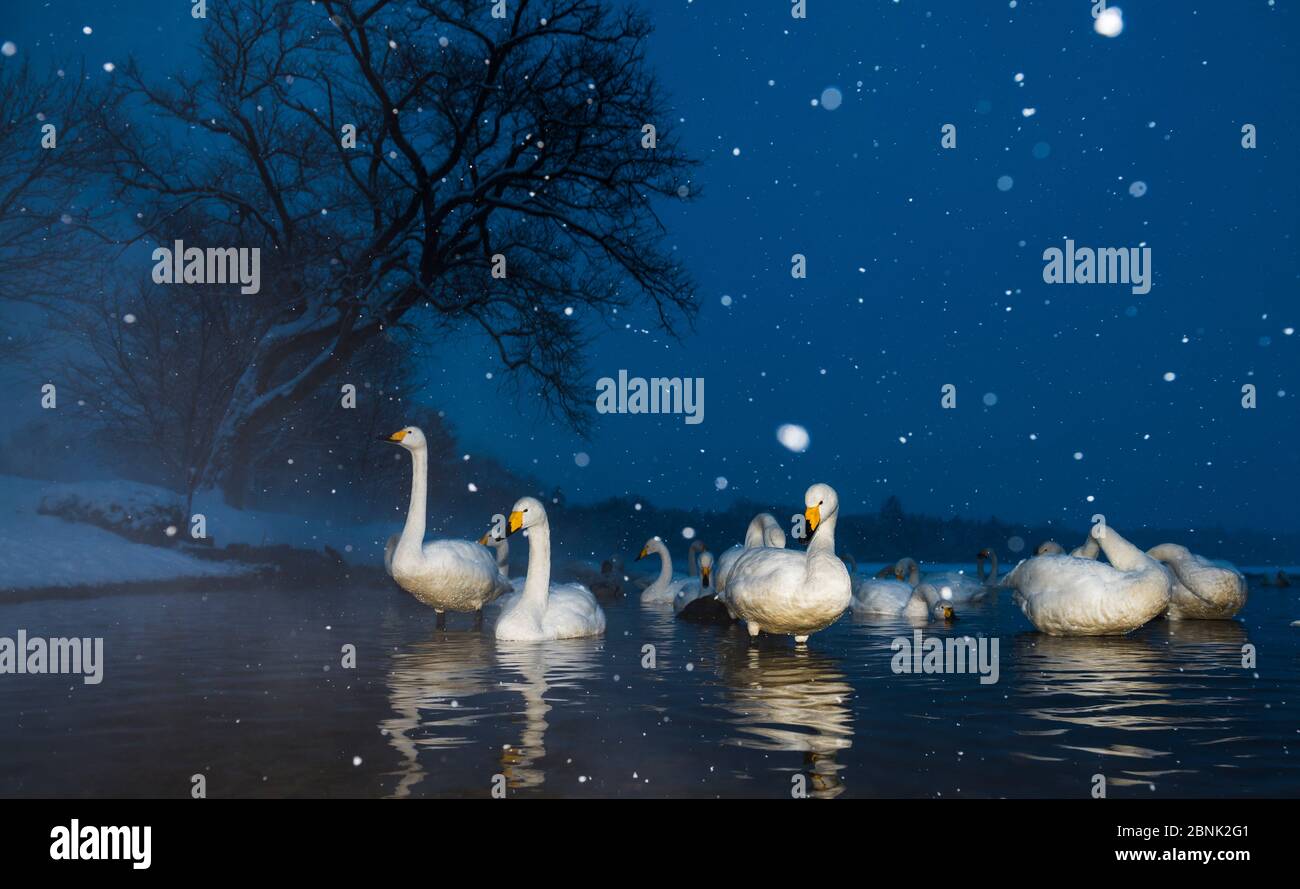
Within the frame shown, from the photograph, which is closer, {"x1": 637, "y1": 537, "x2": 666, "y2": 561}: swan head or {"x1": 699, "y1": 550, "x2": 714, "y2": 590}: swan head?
{"x1": 699, "y1": 550, "x2": 714, "y2": 590}: swan head

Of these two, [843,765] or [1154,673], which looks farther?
[1154,673]

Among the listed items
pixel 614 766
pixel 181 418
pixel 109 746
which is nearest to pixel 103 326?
pixel 181 418

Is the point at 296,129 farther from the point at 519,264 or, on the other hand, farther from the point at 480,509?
the point at 480,509

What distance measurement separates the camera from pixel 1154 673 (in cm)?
991

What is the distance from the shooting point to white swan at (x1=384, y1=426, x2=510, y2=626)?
42.9 feet

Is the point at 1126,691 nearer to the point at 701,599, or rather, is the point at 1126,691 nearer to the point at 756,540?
the point at 756,540

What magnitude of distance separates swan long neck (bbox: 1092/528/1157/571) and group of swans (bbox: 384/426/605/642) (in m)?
6.44

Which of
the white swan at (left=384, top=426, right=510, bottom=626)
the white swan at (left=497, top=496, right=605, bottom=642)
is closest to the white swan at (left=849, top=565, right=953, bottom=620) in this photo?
the white swan at (left=497, top=496, right=605, bottom=642)

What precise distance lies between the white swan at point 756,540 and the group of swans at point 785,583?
20mm

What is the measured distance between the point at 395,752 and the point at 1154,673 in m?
7.37

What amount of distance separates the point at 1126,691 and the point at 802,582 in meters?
3.28

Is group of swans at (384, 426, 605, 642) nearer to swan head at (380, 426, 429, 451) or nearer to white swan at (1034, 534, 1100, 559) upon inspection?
swan head at (380, 426, 429, 451)

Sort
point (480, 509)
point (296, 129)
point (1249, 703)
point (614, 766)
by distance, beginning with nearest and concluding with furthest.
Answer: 1. point (614, 766)
2. point (1249, 703)
3. point (296, 129)
4. point (480, 509)

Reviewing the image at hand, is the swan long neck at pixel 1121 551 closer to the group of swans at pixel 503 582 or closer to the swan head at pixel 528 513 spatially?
the group of swans at pixel 503 582
